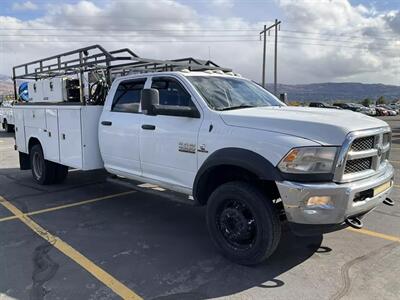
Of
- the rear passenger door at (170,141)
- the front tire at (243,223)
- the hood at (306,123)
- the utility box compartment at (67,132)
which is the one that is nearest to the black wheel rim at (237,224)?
the front tire at (243,223)

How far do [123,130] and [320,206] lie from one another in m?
3.09

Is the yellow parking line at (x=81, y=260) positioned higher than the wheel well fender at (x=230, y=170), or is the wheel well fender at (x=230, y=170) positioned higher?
the wheel well fender at (x=230, y=170)

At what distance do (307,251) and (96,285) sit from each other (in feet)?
7.52

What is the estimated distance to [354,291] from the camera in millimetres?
3584

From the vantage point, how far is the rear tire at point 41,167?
7914 mm

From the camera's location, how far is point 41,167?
26.5ft

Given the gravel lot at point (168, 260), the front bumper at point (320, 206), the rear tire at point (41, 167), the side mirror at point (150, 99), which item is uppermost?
the side mirror at point (150, 99)

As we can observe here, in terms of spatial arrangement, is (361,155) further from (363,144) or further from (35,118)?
(35,118)

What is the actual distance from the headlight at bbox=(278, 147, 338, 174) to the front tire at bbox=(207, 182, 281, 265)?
1.60ft

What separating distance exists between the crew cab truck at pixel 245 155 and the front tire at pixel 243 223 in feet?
0.03

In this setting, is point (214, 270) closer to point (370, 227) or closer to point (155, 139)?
point (155, 139)

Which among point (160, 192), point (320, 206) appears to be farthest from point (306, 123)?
point (160, 192)

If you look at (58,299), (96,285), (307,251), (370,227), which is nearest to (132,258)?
(96,285)

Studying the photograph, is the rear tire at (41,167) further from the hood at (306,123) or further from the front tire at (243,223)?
the hood at (306,123)
